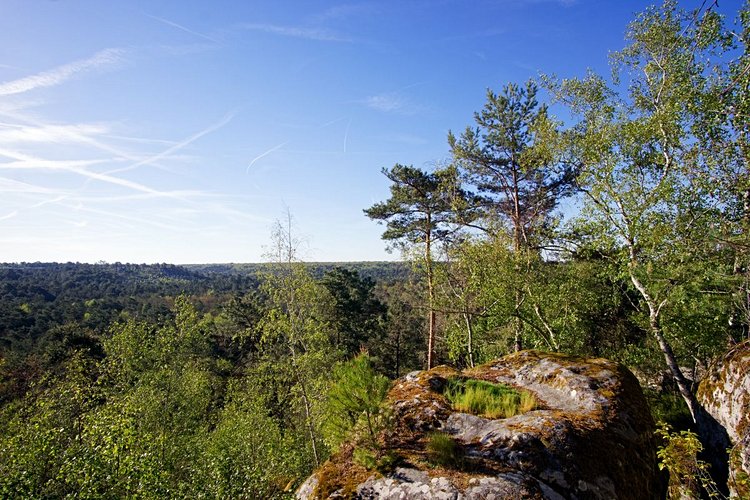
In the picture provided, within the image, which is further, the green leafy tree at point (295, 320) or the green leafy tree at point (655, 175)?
A: the green leafy tree at point (295, 320)

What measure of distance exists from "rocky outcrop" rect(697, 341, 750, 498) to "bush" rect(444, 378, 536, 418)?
4220 millimetres

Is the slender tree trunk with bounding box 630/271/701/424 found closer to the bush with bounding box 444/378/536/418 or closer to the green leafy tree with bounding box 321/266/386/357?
the bush with bounding box 444/378/536/418

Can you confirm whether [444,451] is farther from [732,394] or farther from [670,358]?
[670,358]

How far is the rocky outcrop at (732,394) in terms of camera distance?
7.99m

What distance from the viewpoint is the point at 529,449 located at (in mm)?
5016

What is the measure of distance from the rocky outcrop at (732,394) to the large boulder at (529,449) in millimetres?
2466

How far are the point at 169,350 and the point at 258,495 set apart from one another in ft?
39.8

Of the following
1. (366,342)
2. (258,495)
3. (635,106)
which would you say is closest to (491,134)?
(635,106)

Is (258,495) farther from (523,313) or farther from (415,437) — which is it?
(523,313)

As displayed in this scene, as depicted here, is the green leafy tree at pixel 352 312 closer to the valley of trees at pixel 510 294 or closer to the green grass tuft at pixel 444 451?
the valley of trees at pixel 510 294

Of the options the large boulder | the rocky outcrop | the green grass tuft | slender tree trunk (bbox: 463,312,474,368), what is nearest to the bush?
the large boulder

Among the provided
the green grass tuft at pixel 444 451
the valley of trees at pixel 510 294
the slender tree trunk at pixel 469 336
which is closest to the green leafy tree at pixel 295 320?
the valley of trees at pixel 510 294

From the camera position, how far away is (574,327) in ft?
46.5

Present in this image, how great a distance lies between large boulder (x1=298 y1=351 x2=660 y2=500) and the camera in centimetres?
460
